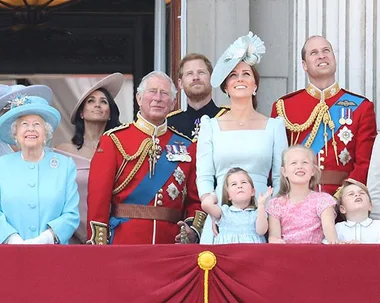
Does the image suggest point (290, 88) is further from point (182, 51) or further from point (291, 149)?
point (291, 149)

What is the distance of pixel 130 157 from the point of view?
7391 millimetres

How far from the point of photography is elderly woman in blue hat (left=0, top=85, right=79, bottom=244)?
6.95 meters

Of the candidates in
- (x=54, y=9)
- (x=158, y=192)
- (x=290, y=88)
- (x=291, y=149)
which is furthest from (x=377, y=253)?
(x=54, y=9)

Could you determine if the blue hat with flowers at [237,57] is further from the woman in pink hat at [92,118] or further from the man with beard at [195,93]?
the woman in pink hat at [92,118]

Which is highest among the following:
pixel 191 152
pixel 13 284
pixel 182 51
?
pixel 182 51

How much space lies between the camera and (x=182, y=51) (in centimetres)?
875

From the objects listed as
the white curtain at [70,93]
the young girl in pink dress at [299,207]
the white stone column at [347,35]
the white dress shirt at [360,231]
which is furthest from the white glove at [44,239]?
the white curtain at [70,93]

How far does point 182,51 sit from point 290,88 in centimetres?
65

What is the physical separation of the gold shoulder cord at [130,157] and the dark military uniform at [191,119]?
43 cm

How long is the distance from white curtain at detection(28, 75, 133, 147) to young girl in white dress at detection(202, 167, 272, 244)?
4.88m

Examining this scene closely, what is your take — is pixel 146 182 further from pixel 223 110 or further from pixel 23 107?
pixel 23 107

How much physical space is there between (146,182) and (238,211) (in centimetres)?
75

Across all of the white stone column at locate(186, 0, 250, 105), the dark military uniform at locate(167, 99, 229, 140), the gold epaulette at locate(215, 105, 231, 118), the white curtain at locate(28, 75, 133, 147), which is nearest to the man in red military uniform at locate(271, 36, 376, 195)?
the gold epaulette at locate(215, 105, 231, 118)

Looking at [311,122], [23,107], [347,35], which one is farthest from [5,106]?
[347,35]
